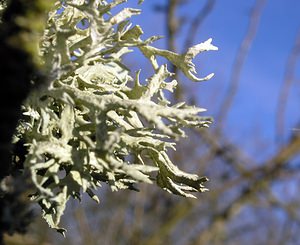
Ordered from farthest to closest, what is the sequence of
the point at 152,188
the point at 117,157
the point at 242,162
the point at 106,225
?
1. the point at 106,225
2. the point at 152,188
3. the point at 242,162
4. the point at 117,157

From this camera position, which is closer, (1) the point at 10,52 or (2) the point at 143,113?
(1) the point at 10,52

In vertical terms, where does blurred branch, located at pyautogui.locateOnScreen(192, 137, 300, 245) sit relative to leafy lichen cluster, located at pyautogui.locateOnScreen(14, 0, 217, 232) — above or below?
above

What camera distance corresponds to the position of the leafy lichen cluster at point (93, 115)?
0.49 metres

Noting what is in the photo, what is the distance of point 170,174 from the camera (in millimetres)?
613

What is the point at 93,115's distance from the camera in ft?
1.74

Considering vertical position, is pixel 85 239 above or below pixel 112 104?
above

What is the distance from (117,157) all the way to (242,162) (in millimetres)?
3442

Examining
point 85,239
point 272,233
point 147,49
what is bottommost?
point 147,49

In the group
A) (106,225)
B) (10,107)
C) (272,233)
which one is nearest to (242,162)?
(106,225)

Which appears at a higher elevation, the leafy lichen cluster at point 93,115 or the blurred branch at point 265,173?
the blurred branch at point 265,173

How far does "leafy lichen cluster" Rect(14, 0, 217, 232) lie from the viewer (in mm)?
492

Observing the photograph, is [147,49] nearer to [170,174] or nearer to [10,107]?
[170,174]

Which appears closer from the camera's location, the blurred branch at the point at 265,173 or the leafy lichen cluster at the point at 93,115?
the leafy lichen cluster at the point at 93,115

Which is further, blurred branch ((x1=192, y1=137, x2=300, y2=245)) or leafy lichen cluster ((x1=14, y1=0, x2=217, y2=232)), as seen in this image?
blurred branch ((x1=192, y1=137, x2=300, y2=245))
